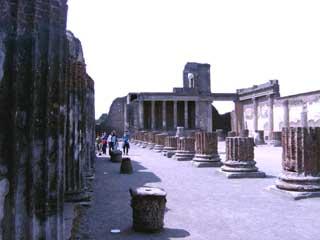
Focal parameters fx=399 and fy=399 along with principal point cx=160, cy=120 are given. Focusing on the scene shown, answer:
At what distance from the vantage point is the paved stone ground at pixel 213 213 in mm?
5016

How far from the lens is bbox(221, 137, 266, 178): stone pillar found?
11031mm

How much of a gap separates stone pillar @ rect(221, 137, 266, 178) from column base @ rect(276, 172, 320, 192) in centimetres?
279

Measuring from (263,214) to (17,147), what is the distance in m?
4.57

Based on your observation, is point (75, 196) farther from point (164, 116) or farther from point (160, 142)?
point (164, 116)

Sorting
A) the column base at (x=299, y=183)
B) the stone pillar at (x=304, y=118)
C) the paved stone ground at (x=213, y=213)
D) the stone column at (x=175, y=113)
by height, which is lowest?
the paved stone ground at (x=213, y=213)

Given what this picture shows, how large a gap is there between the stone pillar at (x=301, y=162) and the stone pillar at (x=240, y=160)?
2.52 meters

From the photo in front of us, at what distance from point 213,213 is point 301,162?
2932mm

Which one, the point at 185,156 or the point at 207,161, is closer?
the point at 207,161

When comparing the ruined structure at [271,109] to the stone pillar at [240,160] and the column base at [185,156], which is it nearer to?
the column base at [185,156]

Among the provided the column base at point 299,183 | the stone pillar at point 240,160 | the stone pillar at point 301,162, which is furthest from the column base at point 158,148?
the column base at point 299,183

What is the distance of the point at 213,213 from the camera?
6.25 metres

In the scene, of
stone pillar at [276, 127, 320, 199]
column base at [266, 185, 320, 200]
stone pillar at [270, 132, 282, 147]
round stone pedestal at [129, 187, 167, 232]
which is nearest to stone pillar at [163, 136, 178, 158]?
stone pillar at [270, 132, 282, 147]

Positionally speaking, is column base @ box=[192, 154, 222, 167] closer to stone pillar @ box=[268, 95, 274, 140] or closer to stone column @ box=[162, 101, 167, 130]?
stone pillar @ box=[268, 95, 274, 140]

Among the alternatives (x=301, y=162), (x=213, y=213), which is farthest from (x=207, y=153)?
(x=213, y=213)
